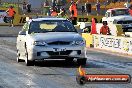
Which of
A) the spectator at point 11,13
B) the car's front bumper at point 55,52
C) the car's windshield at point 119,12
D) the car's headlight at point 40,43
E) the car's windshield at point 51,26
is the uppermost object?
the car's windshield at point 51,26

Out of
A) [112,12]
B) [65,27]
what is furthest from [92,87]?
[112,12]

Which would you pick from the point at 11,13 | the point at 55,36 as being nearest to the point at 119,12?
the point at 11,13

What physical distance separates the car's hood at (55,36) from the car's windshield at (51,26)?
0.45 m

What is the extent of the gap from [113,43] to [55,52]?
8274 mm

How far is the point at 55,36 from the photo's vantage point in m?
14.6

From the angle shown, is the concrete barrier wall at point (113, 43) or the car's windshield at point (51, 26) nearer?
the car's windshield at point (51, 26)

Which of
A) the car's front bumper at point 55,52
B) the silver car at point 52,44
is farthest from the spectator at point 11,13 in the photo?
the car's front bumper at point 55,52

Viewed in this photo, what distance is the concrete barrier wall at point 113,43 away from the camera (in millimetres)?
20822

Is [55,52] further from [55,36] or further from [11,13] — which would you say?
[11,13]

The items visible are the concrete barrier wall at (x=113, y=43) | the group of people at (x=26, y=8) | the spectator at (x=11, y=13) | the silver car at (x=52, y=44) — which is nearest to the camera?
the silver car at (x=52, y=44)

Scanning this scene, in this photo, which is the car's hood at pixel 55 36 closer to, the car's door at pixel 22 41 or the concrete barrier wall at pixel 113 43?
the car's door at pixel 22 41

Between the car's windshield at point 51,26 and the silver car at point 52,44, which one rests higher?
the car's windshield at point 51,26

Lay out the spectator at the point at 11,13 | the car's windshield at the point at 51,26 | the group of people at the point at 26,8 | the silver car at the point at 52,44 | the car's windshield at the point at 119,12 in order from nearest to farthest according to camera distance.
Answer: the silver car at the point at 52,44 < the car's windshield at the point at 51,26 < the car's windshield at the point at 119,12 < the spectator at the point at 11,13 < the group of people at the point at 26,8

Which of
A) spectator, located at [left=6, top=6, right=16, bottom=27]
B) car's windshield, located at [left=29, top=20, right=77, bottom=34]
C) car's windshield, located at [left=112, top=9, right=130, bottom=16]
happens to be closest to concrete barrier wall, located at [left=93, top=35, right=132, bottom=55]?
car's windshield, located at [left=29, top=20, right=77, bottom=34]
